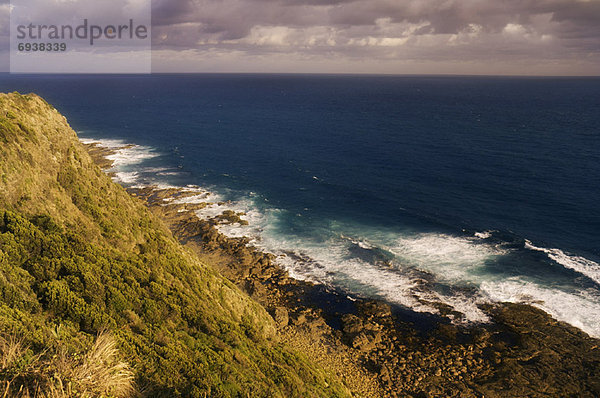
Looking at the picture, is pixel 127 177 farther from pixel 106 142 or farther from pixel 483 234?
pixel 483 234

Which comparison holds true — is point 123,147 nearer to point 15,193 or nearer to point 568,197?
point 15,193

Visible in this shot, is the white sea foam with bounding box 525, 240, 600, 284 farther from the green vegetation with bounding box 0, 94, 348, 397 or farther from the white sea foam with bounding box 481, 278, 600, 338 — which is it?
the green vegetation with bounding box 0, 94, 348, 397

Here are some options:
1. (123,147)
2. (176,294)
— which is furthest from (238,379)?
(123,147)

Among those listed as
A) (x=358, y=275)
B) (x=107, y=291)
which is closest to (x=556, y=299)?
(x=358, y=275)

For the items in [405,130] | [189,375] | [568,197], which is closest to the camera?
[189,375]

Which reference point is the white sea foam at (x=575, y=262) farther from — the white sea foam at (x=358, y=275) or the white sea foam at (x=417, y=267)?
the white sea foam at (x=358, y=275)

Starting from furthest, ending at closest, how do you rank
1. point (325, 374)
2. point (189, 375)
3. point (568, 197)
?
point (568, 197) < point (325, 374) < point (189, 375)
